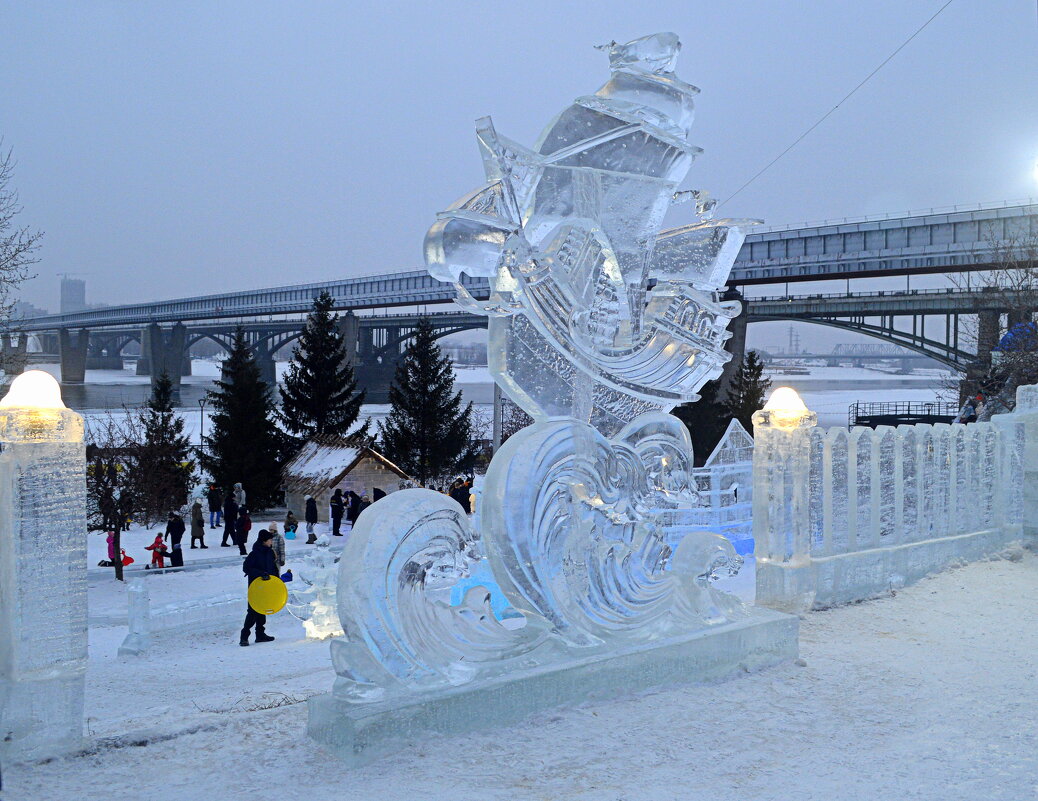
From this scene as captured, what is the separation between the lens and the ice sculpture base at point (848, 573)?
265 inches

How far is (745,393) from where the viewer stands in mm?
26797

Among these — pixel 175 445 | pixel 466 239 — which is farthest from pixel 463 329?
pixel 466 239

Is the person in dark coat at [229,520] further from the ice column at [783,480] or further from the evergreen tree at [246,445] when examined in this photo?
the ice column at [783,480]

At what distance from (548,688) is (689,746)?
0.75 meters

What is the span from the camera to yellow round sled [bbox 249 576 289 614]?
27.0 ft

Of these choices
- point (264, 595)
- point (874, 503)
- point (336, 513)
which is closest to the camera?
point (874, 503)

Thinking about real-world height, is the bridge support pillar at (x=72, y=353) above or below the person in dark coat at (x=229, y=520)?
above

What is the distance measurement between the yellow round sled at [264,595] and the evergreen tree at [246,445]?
48.7ft

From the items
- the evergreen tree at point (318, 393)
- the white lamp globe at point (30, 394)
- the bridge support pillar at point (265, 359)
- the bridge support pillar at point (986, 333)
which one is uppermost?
the bridge support pillar at point (265, 359)

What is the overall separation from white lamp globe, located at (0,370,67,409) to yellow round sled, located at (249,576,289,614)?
4524mm

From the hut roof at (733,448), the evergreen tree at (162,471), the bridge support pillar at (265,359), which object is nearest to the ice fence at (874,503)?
the hut roof at (733,448)

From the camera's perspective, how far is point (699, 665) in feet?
16.5

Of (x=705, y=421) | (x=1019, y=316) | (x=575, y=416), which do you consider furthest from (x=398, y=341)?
(x=575, y=416)

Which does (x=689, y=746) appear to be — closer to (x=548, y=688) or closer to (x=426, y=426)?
(x=548, y=688)
